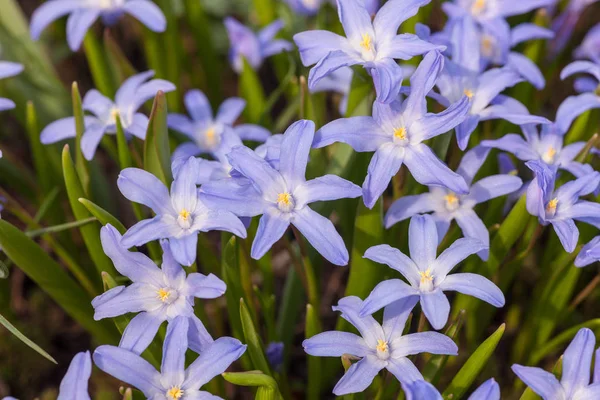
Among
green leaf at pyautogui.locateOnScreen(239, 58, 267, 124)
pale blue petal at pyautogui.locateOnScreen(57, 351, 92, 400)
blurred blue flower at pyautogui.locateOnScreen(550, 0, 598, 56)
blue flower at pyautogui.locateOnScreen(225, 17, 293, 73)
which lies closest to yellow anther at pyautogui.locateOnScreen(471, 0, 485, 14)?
blurred blue flower at pyautogui.locateOnScreen(550, 0, 598, 56)

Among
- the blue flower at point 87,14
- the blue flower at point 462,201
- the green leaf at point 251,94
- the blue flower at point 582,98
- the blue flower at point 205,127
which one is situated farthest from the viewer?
the green leaf at point 251,94

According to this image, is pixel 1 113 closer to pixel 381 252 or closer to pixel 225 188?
pixel 225 188

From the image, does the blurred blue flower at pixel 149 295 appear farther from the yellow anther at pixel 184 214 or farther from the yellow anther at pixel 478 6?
the yellow anther at pixel 478 6

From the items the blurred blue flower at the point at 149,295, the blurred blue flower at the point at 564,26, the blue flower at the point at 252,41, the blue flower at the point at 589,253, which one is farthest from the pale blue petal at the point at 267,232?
the blurred blue flower at the point at 564,26

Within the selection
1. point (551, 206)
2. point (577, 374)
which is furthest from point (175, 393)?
point (551, 206)

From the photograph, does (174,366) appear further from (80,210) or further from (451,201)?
(451,201)
